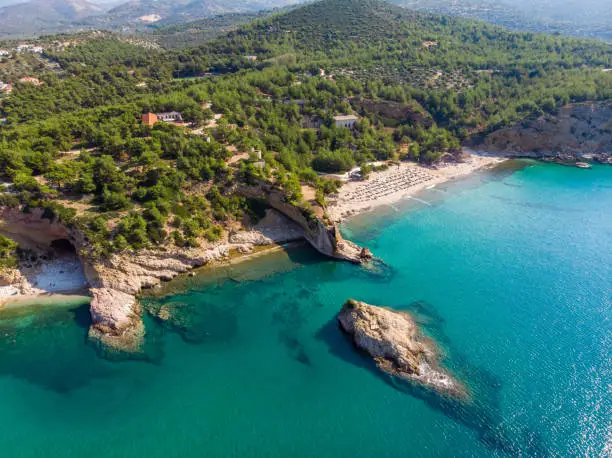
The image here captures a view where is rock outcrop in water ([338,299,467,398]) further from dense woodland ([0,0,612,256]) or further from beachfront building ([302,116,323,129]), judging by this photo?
beachfront building ([302,116,323,129])

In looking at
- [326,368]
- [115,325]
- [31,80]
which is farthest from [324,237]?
[31,80]

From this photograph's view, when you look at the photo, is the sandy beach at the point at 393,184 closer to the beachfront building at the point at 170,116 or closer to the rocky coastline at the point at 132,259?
the rocky coastline at the point at 132,259

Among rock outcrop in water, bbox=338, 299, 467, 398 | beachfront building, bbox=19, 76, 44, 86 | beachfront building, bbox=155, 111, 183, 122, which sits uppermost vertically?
beachfront building, bbox=19, 76, 44, 86

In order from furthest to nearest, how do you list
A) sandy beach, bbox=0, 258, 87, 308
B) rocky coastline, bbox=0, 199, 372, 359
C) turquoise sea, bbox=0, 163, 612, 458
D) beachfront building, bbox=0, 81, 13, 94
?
beachfront building, bbox=0, 81, 13, 94 < sandy beach, bbox=0, 258, 87, 308 < rocky coastline, bbox=0, 199, 372, 359 < turquoise sea, bbox=0, 163, 612, 458

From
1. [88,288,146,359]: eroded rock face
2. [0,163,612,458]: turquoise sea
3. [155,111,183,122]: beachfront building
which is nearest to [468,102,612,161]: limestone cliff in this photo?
[0,163,612,458]: turquoise sea

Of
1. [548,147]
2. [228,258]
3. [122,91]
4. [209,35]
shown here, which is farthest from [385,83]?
[209,35]

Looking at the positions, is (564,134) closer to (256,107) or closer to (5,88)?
(256,107)

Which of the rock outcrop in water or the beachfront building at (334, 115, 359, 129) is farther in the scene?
the beachfront building at (334, 115, 359, 129)

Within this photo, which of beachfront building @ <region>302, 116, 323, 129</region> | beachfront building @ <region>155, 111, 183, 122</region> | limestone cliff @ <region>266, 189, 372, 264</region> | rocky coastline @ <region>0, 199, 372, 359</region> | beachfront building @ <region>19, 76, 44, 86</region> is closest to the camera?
rocky coastline @ <region>0, 199, 372, 359</region>

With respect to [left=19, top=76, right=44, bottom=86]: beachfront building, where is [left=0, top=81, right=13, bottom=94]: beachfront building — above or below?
below
